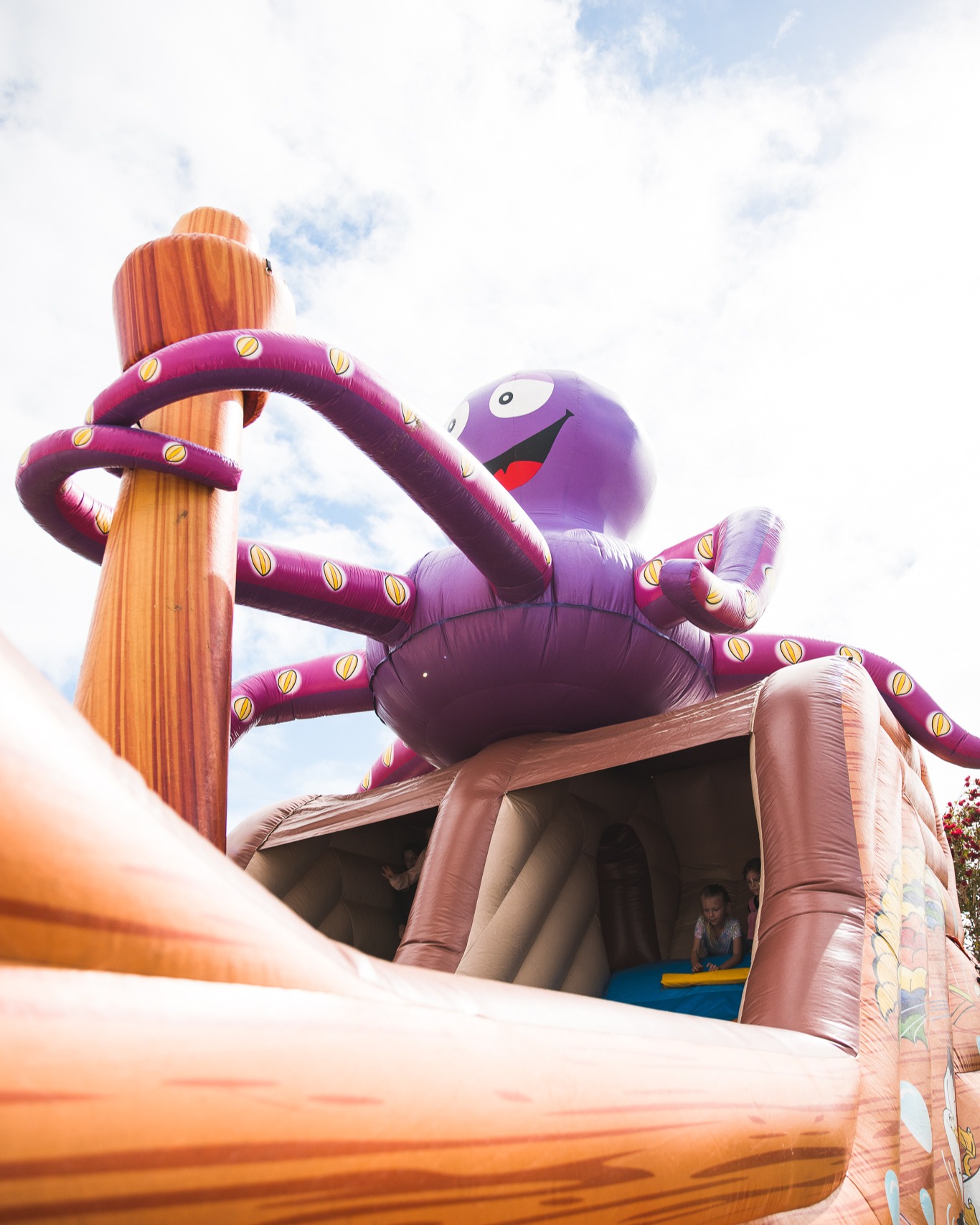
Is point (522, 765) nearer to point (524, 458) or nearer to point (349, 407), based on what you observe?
point (524, 458)

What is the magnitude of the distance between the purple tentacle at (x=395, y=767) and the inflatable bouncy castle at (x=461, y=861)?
0.02 m

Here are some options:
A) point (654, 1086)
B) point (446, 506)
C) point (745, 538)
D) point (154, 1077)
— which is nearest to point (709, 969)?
point (745, 538)

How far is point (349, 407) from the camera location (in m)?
2.58

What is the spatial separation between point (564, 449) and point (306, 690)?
4.60ft

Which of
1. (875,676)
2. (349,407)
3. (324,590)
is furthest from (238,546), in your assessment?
(875,676)

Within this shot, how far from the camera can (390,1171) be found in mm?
745

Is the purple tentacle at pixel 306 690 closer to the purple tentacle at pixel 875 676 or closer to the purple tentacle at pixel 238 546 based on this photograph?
the purple tentacle at pixel 238 546

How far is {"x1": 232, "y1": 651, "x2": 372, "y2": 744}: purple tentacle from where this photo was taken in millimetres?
3820

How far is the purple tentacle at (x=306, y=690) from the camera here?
150 inches

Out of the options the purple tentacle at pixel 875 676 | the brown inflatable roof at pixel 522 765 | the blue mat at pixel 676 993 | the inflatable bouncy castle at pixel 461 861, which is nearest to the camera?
the inflatable bouncy castle at pixel 461 861

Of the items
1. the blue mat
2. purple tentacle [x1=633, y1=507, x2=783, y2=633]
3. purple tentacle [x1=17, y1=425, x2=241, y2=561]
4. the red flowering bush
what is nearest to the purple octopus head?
purple tentacle [x1=633, y1=507, x2=783, y2=633]

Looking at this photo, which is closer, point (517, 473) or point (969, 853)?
point (517, 473)

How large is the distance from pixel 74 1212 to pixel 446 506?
2.35 m

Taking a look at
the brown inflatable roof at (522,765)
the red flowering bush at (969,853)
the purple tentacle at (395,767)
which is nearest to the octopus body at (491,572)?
the brown inflatable roof at (522,765)
